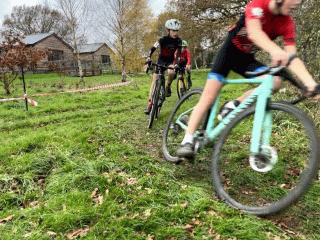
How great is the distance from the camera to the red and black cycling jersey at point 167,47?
595 centimetres

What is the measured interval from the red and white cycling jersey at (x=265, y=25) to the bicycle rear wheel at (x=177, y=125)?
1019 millimetres

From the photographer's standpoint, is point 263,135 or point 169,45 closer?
point 263,135

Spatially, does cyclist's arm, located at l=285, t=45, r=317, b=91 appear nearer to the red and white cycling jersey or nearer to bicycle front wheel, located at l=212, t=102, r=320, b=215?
bicycle front wheel, located at l=212, t=102, r=320, b=215

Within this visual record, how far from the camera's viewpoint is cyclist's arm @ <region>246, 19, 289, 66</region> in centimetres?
200

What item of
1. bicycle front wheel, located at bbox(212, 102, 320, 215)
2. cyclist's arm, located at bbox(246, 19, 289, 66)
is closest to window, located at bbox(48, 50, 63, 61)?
bicycle front wheel, located at bbox(212, 102, 320, 215)

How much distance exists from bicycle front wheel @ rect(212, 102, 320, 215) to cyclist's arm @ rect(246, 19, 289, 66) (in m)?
0.41

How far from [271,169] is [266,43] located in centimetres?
131

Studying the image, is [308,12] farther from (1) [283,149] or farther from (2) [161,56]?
(1) [283,149]

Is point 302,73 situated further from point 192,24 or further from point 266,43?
point 192,24

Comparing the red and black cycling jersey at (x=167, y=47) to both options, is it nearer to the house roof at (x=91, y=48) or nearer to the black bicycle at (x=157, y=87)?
the black bicycle at (x=157, y=87)

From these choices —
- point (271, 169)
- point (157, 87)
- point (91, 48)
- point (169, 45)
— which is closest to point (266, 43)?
point (271, 169)

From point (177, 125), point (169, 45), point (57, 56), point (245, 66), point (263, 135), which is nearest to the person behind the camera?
point (263, 135)

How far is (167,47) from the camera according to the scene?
20.2ft

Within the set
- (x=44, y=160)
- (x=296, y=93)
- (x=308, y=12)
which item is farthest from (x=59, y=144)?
(x=308, y=12)
